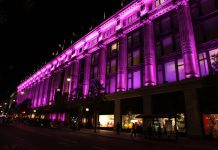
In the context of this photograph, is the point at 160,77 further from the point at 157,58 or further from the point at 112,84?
the point at 112,84

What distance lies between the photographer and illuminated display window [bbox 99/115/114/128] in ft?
118

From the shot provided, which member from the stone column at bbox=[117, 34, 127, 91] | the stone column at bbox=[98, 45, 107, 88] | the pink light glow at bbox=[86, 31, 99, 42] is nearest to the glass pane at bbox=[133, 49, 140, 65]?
the stone column at bbox=[117, 34, 127, 91]

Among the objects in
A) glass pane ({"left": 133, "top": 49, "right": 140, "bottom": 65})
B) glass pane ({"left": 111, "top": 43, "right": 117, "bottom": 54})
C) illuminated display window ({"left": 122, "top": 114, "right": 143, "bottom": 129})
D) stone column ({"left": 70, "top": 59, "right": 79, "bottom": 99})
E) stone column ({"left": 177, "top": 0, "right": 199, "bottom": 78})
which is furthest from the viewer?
stone column ({"left": 70, "top": 59, "right": 79, "bottom": 99})

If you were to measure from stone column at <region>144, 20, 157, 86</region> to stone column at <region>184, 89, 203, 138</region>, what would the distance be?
6813mm

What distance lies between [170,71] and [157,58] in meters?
3.52

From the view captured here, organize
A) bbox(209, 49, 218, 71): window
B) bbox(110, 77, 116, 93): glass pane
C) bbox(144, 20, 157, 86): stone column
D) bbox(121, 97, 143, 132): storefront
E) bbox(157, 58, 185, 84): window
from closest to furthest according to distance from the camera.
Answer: bbox(209, 49, 218, 71): window < bbox(157, 58, 185, 84): window < bbox(144, 20, 157, 86): stone column < bbox(121, 97, 143, 132): storefront < bbox(110, 77, 116, 93): glass pane

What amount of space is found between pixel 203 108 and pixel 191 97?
1852 mm

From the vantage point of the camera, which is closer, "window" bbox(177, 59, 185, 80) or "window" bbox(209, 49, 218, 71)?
"window" bbox(209, 49, 218, 71)

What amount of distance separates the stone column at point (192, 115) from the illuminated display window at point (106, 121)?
15817mm

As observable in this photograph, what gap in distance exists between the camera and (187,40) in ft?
84.6

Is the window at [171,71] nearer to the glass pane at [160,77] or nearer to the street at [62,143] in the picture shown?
the glass pane at [160,77]

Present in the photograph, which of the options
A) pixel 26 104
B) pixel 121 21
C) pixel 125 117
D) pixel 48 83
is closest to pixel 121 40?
pixel 121 21

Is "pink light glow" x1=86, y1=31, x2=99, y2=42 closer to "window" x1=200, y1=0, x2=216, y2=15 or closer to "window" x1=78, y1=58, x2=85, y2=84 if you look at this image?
"window" x1=78, y1=58, x2=85, y2=84

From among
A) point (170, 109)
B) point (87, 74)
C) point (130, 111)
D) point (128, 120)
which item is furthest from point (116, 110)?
point (87, 74)
